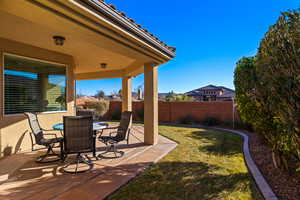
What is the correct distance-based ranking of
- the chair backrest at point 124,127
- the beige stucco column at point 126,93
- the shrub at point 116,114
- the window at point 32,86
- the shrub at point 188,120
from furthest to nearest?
1. the shrub at point 116,114
2. the shrub at point 188,120
3. the beige stucco column at point 126,93
4. the window at point 32,86
5. the chair backrest at point 124,127

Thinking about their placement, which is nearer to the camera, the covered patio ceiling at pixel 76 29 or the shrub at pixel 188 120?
the covered patio ceiling at pixel 76 29

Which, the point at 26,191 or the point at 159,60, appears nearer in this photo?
the point at 26,191

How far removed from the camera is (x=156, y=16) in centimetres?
1052

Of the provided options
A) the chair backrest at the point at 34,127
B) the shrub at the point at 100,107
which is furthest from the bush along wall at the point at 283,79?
the shrub at the point at 100,107

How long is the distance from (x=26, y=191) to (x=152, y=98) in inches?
158

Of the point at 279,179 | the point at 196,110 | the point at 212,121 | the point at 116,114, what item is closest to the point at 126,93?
the point at 116,114

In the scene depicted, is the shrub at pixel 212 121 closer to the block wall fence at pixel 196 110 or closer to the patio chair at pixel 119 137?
the block wall fence at pixel 196 110

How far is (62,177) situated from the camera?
3.33 metres

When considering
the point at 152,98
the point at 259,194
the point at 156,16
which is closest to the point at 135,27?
the point at 152,98

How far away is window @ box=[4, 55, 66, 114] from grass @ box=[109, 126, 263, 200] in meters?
4.36

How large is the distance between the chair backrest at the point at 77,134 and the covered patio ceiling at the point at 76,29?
68.8 inches

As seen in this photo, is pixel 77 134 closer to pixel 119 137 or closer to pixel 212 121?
pixel 119 137

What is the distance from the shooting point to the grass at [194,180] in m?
2.73

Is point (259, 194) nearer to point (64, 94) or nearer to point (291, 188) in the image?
point (291, 188)
